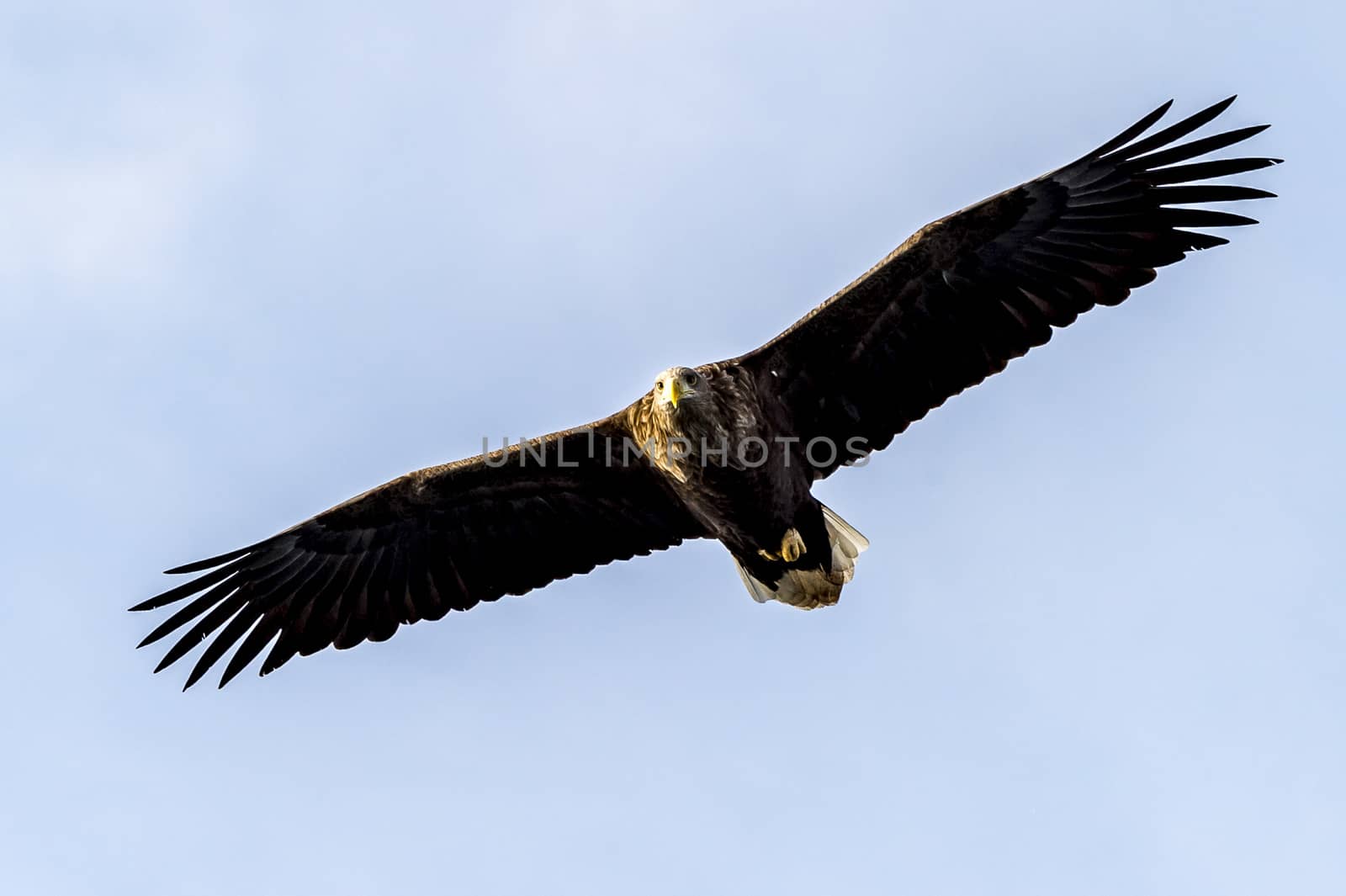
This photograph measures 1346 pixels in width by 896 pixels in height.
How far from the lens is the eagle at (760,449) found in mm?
10688

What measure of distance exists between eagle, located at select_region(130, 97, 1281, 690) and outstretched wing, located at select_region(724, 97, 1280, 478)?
0.01 meters

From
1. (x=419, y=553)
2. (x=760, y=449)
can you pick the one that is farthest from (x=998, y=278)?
(x=419, y=553)

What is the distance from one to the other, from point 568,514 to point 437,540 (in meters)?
0.92

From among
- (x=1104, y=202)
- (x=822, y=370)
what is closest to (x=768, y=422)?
(x=822, y=370)

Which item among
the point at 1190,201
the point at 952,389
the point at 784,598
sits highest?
the point at 1190,201

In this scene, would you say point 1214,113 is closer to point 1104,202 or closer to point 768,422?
point 1104,202

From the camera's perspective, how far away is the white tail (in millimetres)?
11734

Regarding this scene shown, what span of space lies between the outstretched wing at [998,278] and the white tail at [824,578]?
1008mm

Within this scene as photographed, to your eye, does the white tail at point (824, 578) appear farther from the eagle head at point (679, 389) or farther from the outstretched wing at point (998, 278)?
the eagle head at point (679, 389)

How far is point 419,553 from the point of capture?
472 inches

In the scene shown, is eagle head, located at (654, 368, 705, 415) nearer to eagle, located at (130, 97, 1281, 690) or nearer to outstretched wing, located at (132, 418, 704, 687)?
eagle, located at (130, 97, 1281, 690)

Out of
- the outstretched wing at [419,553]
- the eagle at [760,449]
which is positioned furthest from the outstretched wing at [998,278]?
the outstretched wing at [419,553]

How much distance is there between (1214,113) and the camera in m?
10.3

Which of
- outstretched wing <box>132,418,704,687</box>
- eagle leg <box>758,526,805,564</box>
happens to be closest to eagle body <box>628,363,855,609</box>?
eagle leg <box>758,526,805,564</box>
